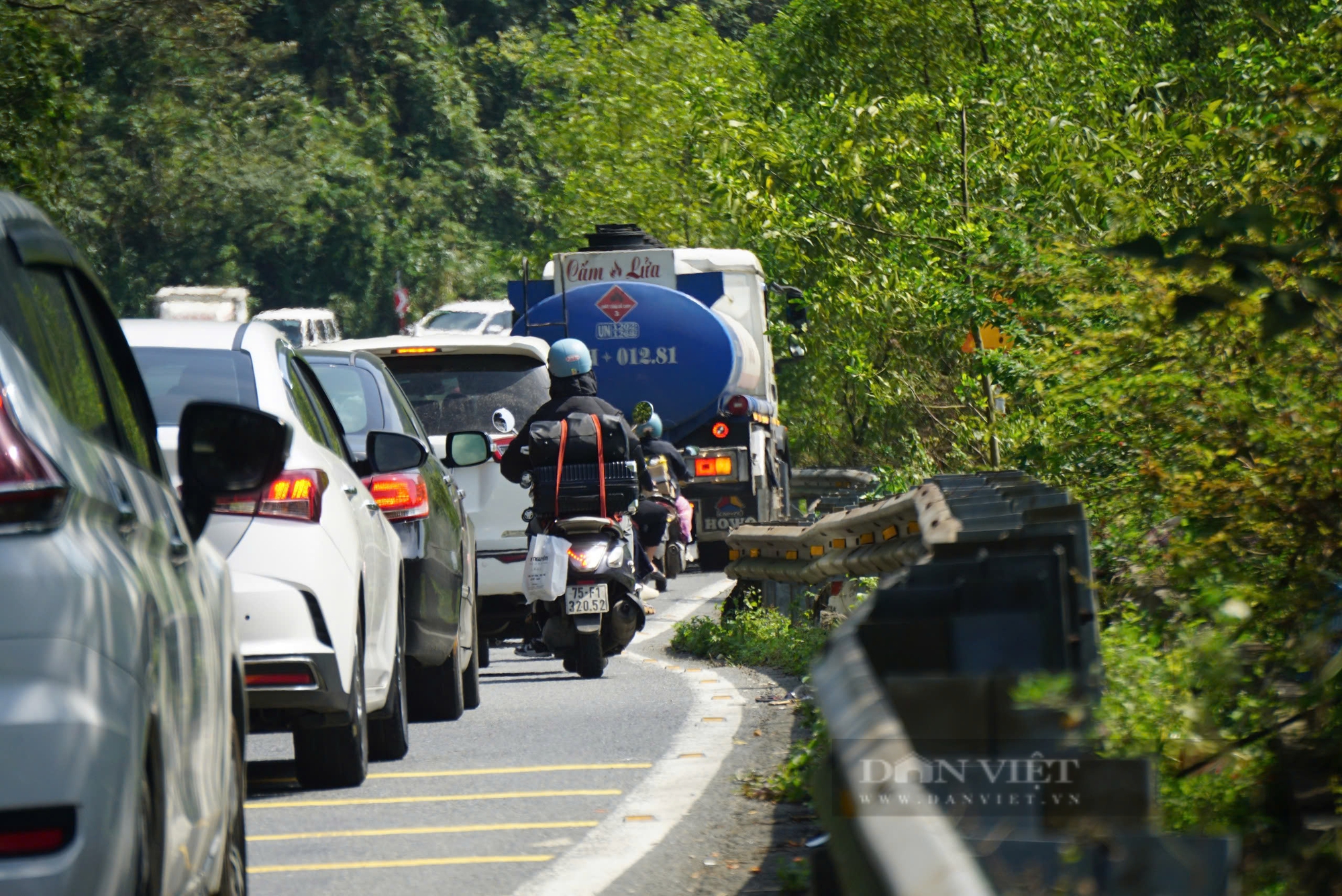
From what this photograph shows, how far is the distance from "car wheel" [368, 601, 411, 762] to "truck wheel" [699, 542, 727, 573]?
14.0m

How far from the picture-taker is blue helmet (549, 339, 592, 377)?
11.8 metres

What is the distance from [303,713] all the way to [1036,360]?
3.29 meters

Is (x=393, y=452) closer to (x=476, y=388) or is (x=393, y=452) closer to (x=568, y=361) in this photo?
(x=568, y=361)

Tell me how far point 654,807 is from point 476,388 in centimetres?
705

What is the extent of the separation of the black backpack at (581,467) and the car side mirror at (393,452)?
3.04 m

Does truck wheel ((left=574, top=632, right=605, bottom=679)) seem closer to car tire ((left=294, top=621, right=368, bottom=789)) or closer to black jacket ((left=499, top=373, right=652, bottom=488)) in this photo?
black jacket ((left=499, top=373, right=652, bottom=488))

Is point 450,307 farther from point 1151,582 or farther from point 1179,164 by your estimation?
point 1151,582

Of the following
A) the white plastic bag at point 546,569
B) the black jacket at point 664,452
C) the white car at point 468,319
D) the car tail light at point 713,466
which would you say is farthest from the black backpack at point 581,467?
the white car at point 468,319

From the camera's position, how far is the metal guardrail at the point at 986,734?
271cm

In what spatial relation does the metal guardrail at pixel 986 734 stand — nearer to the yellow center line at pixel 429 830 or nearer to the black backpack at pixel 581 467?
the yellow center line at pixel 429 830

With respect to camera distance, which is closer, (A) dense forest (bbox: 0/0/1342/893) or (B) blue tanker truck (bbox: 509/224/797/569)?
(A) dense forest (bbox: 0/0/1342/893)

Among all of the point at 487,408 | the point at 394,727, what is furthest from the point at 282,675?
the point at 487,408

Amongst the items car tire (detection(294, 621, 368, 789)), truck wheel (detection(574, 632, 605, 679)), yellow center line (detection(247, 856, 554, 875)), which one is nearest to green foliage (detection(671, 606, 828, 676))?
truck wheel (detection(574, 632, 605, 679))

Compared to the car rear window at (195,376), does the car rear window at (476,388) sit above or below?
below
